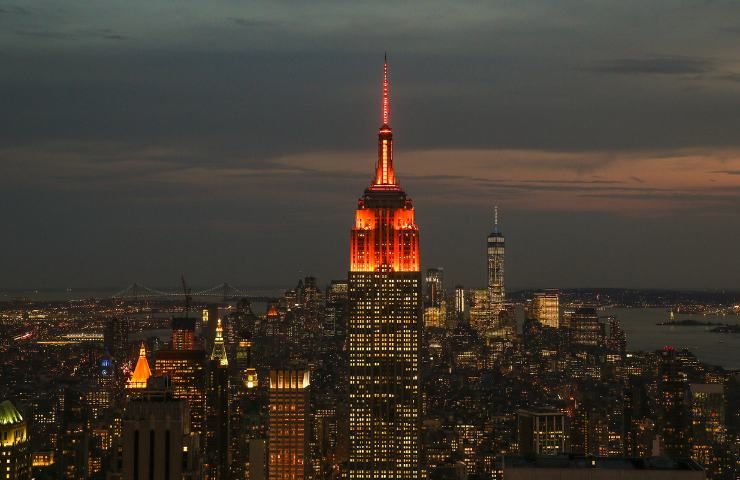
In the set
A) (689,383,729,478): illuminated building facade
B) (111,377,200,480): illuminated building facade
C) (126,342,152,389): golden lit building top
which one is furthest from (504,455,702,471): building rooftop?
(126,342,152,389): golden lit building top

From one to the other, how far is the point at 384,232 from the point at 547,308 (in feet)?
157

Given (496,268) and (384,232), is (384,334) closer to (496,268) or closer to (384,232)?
(384,232)

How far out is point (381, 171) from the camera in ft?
200

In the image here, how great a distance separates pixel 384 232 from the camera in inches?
2373

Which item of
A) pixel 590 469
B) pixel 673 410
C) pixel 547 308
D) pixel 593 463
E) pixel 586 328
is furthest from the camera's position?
pixel 547 308

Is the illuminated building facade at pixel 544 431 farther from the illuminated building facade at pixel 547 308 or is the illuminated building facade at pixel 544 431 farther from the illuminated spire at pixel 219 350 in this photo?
the illuminated building facade at pixel 547 308

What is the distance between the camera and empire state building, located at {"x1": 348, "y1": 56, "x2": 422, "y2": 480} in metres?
59.5

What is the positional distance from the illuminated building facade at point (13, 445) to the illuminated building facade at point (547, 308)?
5911 centimetres

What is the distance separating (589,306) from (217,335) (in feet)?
104

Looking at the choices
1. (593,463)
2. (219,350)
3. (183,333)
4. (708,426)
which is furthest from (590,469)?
(183,333)

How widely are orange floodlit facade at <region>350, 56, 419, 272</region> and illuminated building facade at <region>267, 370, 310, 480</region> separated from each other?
18.8 feet

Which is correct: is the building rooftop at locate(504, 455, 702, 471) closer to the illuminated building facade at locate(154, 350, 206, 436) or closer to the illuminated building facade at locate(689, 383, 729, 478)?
the illuminated building facade at locate(689, 383, 729, 478)

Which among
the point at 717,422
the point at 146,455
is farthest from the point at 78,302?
the point at 146,455

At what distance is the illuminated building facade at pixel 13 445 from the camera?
1592 inches
